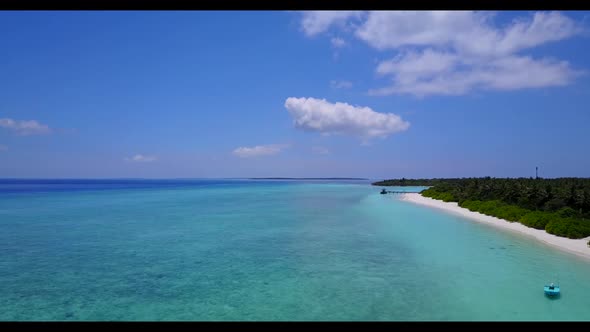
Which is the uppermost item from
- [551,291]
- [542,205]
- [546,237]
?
[542,205]

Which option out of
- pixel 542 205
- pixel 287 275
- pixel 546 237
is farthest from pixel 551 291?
pixel 542 205

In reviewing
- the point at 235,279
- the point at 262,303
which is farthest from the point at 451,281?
the point at 235,279

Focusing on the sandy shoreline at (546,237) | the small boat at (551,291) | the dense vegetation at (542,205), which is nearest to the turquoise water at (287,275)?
the small boat at (551,291)

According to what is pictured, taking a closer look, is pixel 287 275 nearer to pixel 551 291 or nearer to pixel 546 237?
pixel 551 291

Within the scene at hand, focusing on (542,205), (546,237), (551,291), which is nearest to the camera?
(551,291)

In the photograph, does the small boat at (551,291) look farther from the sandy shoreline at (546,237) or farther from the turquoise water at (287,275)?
the sandy shoreline at (546,237)

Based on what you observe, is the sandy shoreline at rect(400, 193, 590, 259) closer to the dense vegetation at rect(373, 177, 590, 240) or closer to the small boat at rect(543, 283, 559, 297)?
the dense vegetation at rect(373, 177, 590, 240)

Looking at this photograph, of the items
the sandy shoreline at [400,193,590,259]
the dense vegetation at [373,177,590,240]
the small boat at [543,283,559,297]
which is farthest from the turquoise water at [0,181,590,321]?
the dense vegetation at [373,177,590,240]
